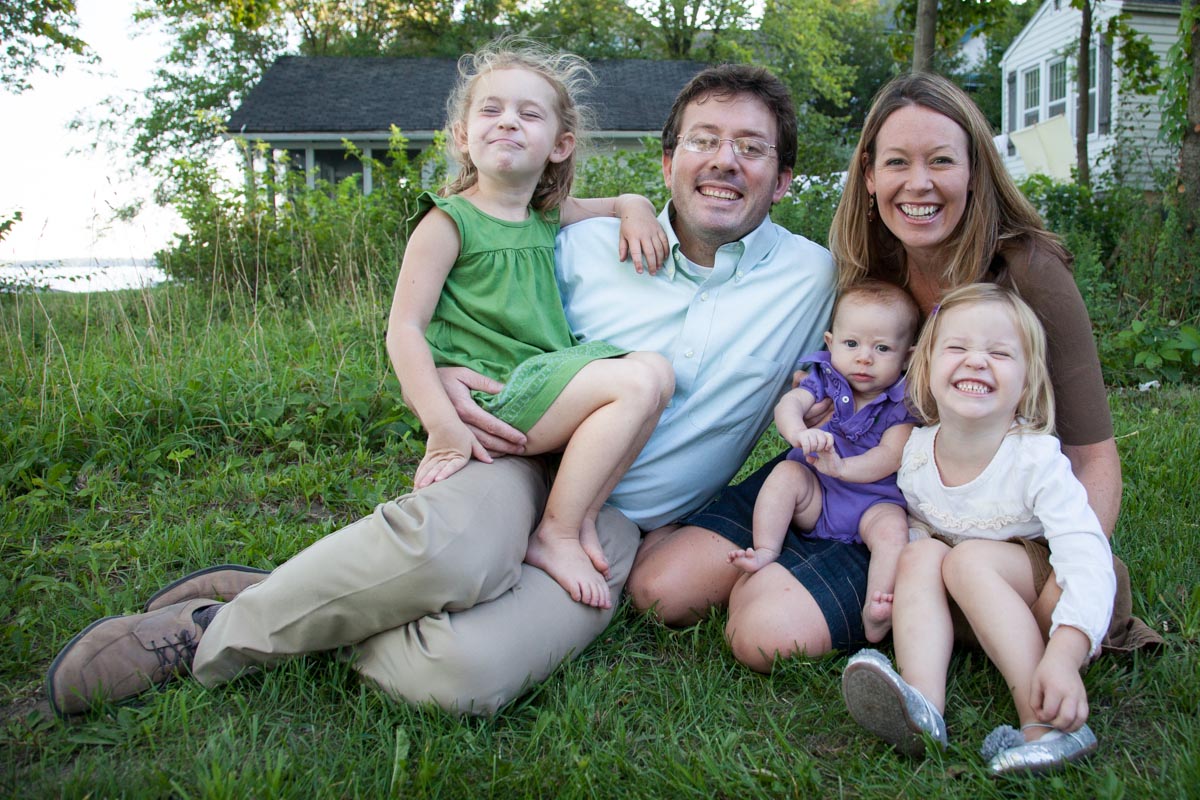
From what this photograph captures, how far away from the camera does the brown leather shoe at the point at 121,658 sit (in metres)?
2.17

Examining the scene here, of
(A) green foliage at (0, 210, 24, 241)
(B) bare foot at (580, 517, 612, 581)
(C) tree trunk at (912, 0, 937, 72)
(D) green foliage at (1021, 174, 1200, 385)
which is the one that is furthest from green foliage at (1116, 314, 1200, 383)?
(A) green foliage at (0, 210, 24, 241)

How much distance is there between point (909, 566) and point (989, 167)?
109 centimetres

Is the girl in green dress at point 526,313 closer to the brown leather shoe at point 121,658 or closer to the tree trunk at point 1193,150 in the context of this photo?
the brown leather shoe at point 121,658

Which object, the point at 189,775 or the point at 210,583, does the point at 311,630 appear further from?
the point at 210,583

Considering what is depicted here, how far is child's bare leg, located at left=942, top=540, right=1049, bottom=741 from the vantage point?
6.61ft

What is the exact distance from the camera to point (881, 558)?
7.88 feet

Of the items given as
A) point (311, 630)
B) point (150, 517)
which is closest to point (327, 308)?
point (150, 517)

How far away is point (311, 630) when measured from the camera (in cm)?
221

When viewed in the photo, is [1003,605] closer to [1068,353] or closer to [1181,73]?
[1068,353]

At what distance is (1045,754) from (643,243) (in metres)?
1.74

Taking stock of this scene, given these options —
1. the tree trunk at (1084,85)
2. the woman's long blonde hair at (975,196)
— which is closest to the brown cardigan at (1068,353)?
the woman's long blonde hair at (975,196)

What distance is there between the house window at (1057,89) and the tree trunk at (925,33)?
17377 millimetres

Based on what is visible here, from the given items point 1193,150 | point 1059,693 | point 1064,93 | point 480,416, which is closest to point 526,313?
point 480,416

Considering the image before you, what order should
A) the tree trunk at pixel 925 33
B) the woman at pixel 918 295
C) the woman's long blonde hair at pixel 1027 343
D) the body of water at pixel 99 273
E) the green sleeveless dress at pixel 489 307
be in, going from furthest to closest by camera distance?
the tree trunk at pixel 925 33 → the body of water at pixel 99 273 → the green sleeveless dress at pixel 489 307 → the woman at pixel 918 295 → the woman's long blonde hair at pixel 1027 343
